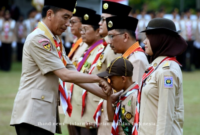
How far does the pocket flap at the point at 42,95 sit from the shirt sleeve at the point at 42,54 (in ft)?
0.64

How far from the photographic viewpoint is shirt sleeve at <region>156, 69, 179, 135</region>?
348 cm

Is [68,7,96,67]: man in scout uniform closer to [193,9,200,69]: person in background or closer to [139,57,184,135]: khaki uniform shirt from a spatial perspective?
[139,57,184,135]: khaki uniform shirt

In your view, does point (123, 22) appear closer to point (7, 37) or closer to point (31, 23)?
point (7, 37)

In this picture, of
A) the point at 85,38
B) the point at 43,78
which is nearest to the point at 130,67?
the point at 43,78

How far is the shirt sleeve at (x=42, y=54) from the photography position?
3.96 m

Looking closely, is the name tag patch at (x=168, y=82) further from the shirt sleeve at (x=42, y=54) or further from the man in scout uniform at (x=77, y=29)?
the man in scout uniform at (x=77, y=29)

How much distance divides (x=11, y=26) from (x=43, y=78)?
1422cm

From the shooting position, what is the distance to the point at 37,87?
393 centimetres

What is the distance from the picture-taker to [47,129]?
3961mm

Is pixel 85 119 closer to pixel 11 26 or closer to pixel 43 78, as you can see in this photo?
→ pixel 43 78

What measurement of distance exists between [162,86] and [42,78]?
1236 millimetres

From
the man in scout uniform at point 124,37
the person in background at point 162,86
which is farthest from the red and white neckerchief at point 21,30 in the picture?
the person in background at point 162,86

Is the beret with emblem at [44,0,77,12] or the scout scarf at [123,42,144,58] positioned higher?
the beret with emblem at [44,0,77,12]

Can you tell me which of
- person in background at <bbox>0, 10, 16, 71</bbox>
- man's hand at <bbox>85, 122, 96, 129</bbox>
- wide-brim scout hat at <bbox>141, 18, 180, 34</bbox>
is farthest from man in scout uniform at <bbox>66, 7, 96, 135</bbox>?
person in background at <bbox>0, 10, 16, 71</bbox>
